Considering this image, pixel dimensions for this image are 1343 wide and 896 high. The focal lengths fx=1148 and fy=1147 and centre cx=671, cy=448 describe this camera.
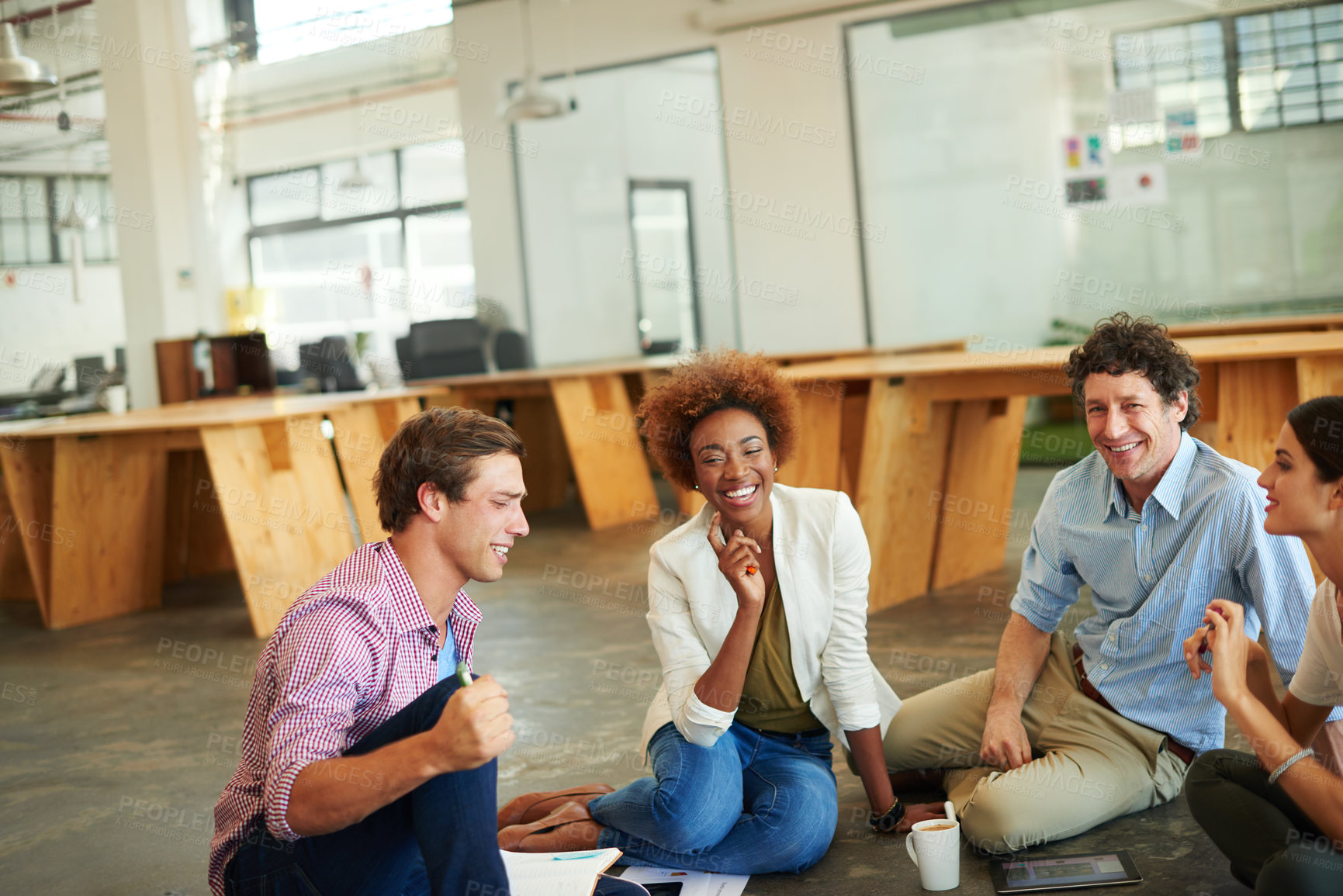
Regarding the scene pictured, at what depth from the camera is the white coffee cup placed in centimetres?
171

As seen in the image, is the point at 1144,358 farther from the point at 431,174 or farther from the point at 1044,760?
the point at 431,174

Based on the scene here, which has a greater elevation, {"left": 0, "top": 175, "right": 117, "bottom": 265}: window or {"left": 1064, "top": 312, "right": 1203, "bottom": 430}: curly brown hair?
{"left": 0, "top": 175, "right": 117, "bottom": 265}: window

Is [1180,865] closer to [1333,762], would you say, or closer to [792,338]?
[1333,762]

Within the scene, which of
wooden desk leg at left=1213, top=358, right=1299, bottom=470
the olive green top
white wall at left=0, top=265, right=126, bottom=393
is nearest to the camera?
the olive green top

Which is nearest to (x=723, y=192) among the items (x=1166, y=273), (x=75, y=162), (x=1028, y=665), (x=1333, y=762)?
(x=1166, y=273)

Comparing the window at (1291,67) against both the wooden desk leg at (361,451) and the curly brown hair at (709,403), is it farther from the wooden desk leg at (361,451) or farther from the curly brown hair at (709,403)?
the curly brown hair at (709,403)

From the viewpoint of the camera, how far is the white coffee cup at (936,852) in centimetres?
171

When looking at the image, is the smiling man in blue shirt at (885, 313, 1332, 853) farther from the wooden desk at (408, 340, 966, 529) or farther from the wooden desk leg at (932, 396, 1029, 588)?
the wooden desk at (408, 340, 966, 529)

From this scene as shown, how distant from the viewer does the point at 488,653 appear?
11.4 feet

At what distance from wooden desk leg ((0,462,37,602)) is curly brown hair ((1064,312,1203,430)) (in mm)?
4837

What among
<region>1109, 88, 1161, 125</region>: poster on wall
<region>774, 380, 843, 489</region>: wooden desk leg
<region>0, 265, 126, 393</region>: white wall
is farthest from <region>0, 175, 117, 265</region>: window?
<region>774, 380, 843, 489</region>: wooden desk leg

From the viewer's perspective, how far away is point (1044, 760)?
1.94 meters

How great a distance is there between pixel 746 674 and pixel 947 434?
6.91 feet

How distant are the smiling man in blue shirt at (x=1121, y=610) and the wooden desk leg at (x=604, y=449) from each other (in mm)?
3610
